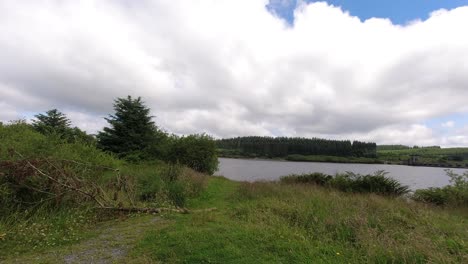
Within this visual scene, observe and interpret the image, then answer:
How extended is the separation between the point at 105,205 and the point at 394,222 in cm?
758

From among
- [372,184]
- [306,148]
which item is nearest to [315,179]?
[372,184]

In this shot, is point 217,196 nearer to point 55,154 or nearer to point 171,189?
point 171,189

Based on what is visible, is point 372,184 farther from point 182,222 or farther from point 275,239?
point 182,222

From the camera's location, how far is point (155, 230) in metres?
5.93

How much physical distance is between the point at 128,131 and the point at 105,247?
19.2 metres

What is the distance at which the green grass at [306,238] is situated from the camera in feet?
14.8

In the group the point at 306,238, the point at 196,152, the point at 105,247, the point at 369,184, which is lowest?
the point at 105,247

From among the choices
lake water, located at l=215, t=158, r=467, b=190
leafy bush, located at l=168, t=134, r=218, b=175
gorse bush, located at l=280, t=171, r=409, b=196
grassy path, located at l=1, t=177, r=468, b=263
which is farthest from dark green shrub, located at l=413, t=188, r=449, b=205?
leafy bush, located at l=168, t=134, r=218, b=175

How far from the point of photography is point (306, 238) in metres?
5.45

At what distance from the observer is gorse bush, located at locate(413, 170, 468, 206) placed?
11.0 m

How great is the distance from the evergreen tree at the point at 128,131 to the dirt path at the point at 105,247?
53.5 ft

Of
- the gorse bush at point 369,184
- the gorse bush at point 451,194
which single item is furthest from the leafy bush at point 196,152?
the gorse bush at point 451,194

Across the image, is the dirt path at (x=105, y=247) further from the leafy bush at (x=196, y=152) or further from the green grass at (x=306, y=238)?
the leafy bush at (x=196, y=152)

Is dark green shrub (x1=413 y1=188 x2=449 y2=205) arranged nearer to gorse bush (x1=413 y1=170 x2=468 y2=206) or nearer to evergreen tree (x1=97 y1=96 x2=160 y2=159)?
gorse bush (x1=413 y1=170 x2=468 y2=206)
